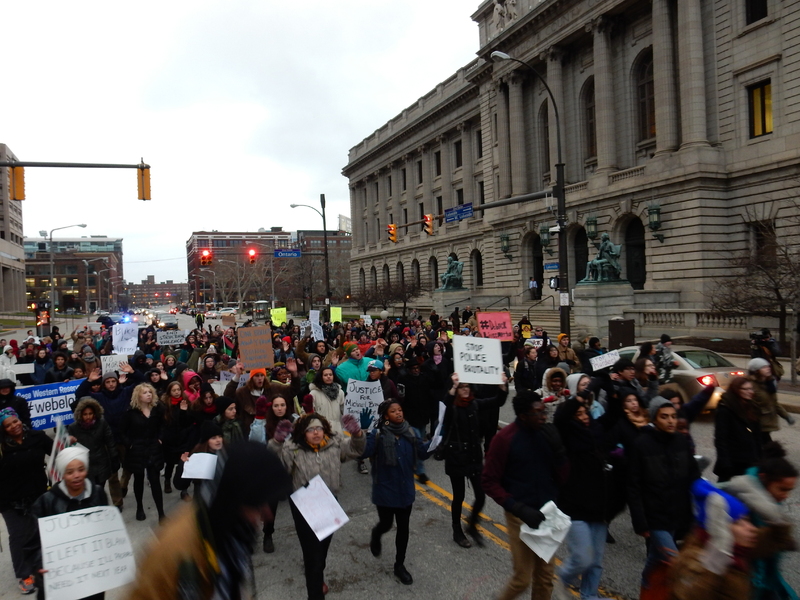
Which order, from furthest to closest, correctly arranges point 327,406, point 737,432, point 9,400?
point 327,406 → point 9,400 → point 737,432

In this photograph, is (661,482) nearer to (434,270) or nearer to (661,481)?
(661,481)

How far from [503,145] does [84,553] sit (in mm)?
42547

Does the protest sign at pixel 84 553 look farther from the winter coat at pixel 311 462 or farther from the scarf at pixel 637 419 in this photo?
the scarf at pixel 637 419

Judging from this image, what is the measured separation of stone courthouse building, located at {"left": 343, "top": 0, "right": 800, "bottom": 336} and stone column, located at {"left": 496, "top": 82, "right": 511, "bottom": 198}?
0.29ft

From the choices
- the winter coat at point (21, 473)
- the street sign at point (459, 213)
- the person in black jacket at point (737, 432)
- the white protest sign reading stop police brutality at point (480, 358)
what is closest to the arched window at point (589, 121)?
the street sign at point (459, 213)

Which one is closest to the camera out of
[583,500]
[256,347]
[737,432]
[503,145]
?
[583,500]

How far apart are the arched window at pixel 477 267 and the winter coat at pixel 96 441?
4658 centimetres

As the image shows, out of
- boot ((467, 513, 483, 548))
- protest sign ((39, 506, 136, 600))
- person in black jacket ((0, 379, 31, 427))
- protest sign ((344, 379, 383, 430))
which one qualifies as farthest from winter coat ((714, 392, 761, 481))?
person in black jacket ((0, 379, 31, 427))

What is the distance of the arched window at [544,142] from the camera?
134 feet

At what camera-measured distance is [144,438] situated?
7230 mm

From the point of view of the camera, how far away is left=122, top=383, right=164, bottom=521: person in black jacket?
23.3 feet

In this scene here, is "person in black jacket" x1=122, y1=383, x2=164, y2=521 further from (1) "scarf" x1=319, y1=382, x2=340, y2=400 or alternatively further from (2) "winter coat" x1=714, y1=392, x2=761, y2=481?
(2) "winter coat" x1=714, y1=392, x2=761, y2=481

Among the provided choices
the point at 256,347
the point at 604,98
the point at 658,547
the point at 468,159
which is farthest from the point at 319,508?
the point at 468,159

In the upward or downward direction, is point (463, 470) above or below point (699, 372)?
below
